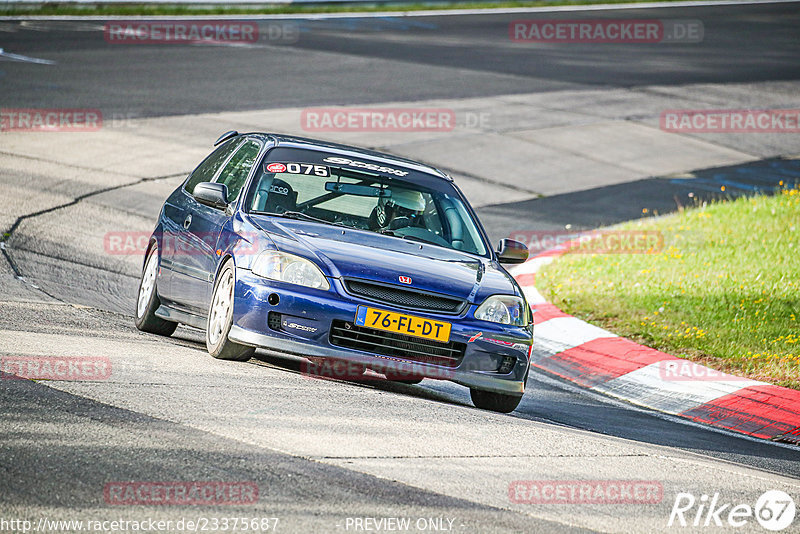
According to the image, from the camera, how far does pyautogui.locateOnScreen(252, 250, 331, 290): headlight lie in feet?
22.4

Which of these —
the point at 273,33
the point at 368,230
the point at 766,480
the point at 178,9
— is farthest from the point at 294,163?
the point at 178,9

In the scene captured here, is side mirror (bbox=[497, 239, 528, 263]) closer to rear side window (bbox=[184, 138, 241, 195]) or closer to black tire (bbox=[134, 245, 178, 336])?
rear side window (bbox=[184, 138, 241, 195])

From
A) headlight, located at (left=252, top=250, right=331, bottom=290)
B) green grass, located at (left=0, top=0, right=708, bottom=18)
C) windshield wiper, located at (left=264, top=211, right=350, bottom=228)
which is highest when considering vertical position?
green grass, located at (left=0, top=0, right=708, bottom=18)

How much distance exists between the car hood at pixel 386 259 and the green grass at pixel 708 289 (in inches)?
106

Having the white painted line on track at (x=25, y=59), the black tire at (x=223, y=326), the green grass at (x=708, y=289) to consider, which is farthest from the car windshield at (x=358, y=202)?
the white painted line on track at (x=25, y=59)

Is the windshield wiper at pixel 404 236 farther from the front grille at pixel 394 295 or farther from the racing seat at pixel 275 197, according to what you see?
the front grille at pixel 394 295

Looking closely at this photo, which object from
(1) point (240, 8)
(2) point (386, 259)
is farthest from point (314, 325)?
(1) point (240, 8)

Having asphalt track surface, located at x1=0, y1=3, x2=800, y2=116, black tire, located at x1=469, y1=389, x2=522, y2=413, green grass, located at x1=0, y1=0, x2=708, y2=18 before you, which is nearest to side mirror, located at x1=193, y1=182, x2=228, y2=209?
black tire, located at x1=469, y1=389, x2=522, y2=413

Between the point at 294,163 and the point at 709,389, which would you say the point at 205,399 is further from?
the point at 709,389

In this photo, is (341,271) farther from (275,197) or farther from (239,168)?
(239,168)

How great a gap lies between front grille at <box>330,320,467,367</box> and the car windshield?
1.14m

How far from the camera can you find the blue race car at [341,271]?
676 cm

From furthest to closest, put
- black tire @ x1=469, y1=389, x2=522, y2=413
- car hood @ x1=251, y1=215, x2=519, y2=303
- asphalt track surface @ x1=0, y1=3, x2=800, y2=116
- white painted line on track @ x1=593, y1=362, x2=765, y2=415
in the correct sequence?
asphalt track surface @ x1=0, y1=3, x2=800, y2=116, white painted line on track @ x1=593, y1=362, x2=765, y2=415, black tire @ x1=469, y1=389, x2=522, y2=413, car hood @ x1=251, y1=215, x2=519, y2=303

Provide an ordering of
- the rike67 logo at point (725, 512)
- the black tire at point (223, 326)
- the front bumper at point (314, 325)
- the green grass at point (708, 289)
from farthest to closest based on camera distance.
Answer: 1. the green grass at point (708, 289)
2. the black tire at point (223, 326)
3. the front bumper at point (314, 325)
4. the rike67 logo at point (725, 512)
